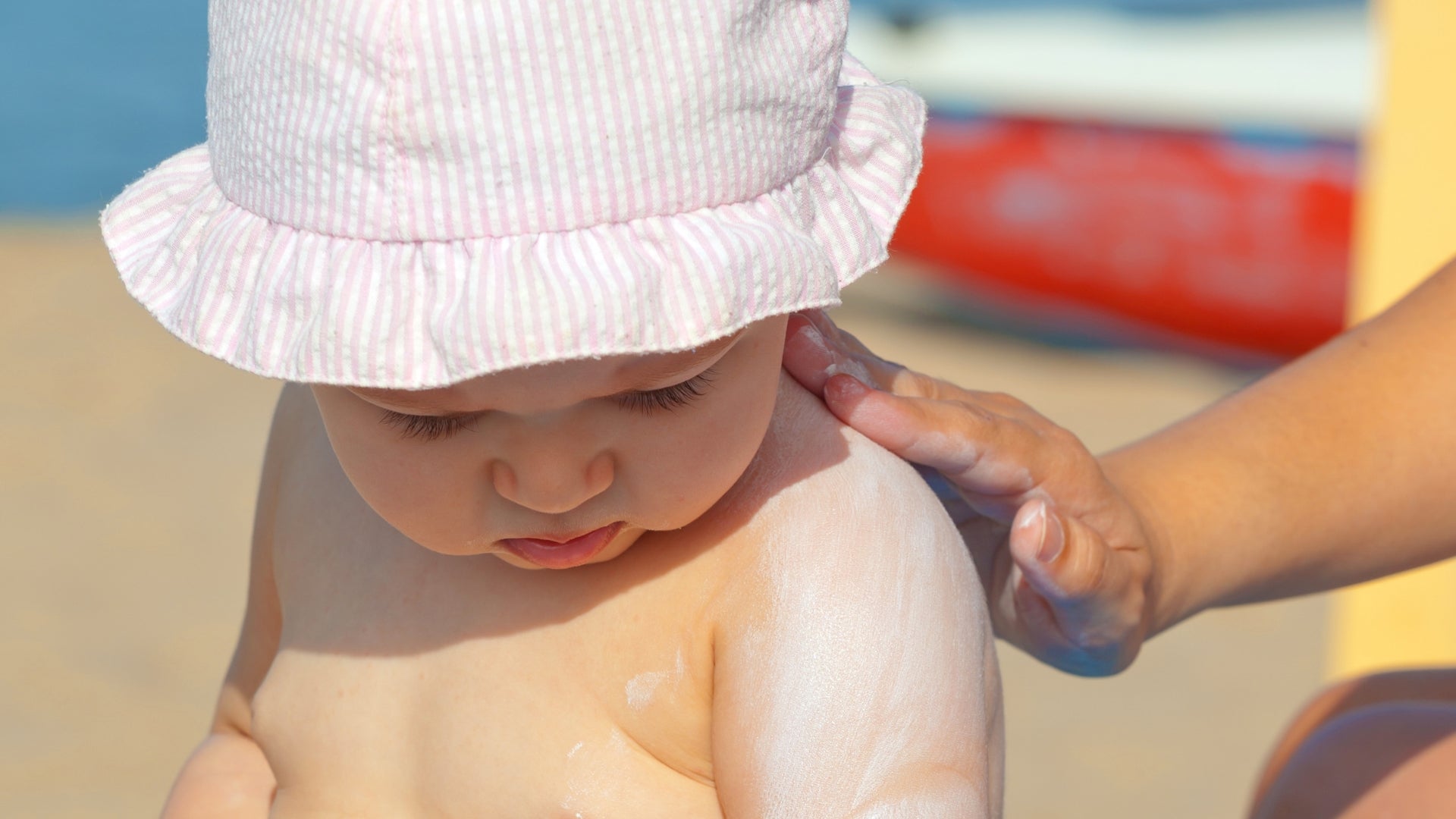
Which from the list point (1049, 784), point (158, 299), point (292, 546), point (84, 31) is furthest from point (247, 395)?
point (84, 31)

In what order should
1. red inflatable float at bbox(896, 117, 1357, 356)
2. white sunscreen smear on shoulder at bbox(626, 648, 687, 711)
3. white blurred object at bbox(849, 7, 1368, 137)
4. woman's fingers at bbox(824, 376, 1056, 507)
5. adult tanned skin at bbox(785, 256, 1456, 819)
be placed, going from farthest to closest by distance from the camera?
white blurred object at bbox(849, 7, 1368, 137)
red inflatable float at bbox(896, 117, 1357, 356)
adult tanned skin at bbox(785, 256, 1456, 819)
woman's fingers at bbox(824, 376, 1056, 507)
white sunscreen smear on shoulder at bbox(626, 648, 687, 711)

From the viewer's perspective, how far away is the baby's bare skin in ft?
4.75

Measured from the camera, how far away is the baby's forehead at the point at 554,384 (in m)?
1.30

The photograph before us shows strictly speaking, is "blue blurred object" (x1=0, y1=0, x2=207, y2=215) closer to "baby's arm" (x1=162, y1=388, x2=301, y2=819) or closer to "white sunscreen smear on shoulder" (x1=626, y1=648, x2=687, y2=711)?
"baby's arm" (x1=162, y1=388, x2=301, y2=819)

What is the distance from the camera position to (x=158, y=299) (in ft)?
4.57

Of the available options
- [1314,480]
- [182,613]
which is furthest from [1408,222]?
[182,613]

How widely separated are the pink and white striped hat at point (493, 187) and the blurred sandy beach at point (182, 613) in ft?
3.27

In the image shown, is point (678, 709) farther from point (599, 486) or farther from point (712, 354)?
point (712, 354)

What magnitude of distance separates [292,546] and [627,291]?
816mm

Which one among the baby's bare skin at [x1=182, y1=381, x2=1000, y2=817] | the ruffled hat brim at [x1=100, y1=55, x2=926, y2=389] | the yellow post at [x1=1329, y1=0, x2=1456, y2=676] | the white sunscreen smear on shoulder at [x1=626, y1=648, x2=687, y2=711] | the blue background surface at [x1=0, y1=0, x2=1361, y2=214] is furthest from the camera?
the blue background surface at [x1=0, y1=0, x2=1361, y2=214]

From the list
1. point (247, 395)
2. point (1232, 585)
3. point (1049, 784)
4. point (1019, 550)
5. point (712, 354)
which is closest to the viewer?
point (712, 354)

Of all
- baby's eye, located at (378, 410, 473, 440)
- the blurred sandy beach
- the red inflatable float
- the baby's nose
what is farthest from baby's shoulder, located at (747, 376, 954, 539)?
the red inflatable float

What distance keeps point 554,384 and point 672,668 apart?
0.38m

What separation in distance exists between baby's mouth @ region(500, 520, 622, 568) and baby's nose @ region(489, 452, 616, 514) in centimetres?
9
